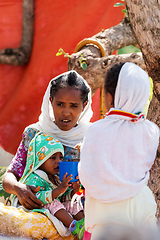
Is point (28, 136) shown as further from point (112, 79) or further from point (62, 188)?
point (112, 79)

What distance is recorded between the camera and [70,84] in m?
2.76

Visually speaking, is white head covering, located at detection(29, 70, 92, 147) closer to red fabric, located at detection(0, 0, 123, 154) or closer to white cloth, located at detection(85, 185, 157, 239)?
white cloth, located at detection(85, 185, 157, 239)

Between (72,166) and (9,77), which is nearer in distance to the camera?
(72,166)

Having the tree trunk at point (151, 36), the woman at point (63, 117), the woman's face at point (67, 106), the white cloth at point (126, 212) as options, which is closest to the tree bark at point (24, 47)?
the woman at point (63, 117)

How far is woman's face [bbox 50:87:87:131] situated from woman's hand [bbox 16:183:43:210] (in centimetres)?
54

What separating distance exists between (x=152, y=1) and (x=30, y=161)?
4.16 feet

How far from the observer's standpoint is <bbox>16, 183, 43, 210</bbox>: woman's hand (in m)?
2.38

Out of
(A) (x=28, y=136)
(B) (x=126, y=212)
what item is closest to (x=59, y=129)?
Result: (A) (x=28, y=136)

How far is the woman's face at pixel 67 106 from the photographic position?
2709 mm

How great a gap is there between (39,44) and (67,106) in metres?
2.73

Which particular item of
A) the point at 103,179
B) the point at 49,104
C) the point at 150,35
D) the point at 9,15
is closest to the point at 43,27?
the point at 9,15

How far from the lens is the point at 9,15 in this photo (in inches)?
211

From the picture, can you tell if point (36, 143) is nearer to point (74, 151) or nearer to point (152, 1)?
point (74, 151)

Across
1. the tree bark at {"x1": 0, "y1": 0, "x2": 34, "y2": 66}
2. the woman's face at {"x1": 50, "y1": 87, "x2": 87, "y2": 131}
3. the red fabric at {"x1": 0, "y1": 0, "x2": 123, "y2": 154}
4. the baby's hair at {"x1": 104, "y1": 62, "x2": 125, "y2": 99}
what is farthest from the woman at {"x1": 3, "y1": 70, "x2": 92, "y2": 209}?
the tree bark at {"x1": 0, "y1": 0, "x2": 34, "y2": 66}
